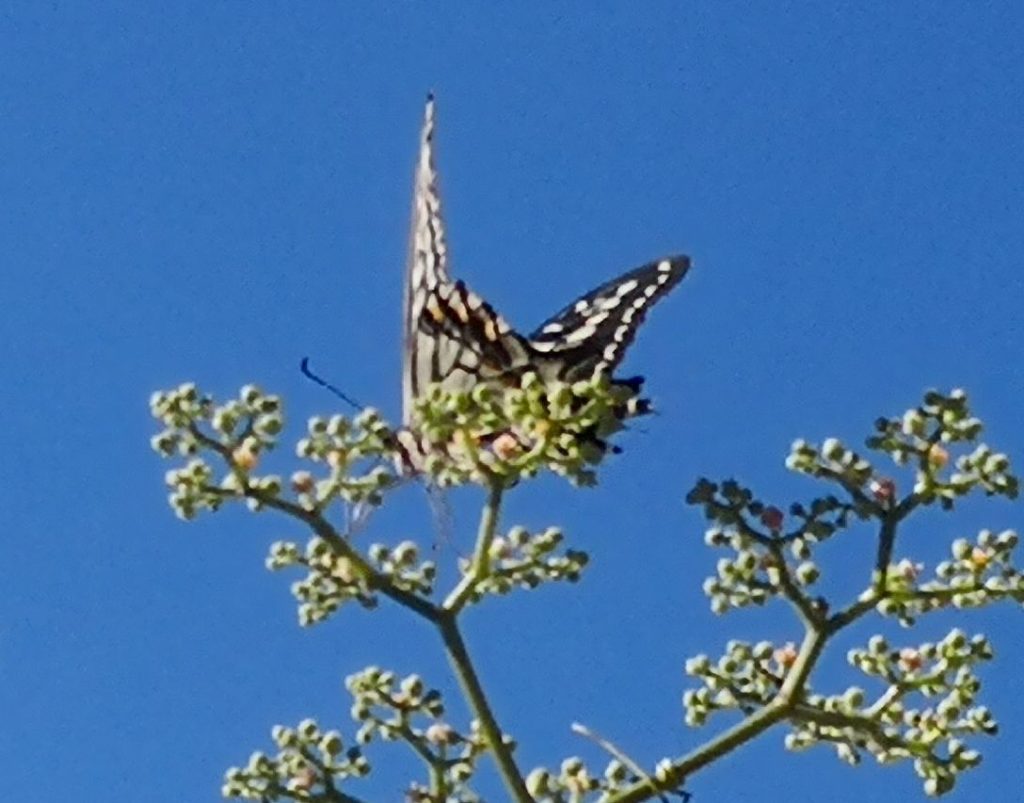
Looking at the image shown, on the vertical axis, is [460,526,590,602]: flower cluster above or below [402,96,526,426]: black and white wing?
below

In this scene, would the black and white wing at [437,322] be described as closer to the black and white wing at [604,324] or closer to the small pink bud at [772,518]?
the black and white wing at [604,324]

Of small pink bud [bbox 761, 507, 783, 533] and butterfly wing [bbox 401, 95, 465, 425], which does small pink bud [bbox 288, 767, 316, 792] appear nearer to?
small pink bud [bbox 761, 507, 783, 533]

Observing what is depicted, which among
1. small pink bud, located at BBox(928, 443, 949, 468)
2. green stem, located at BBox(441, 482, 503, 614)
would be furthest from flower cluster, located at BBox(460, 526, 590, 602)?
small pink bud, located at BBox(928, 443, 949, 468)

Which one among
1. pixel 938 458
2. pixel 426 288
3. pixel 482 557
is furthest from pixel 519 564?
pixel 426 288

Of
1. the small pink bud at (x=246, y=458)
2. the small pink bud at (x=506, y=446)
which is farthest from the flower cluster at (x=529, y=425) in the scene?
the small pink bud at (x=246, y=458)

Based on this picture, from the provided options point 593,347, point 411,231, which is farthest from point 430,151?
point 593,347

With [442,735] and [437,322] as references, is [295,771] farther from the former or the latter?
[437,322]

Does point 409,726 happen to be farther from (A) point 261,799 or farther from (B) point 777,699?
(B) point 777,699
